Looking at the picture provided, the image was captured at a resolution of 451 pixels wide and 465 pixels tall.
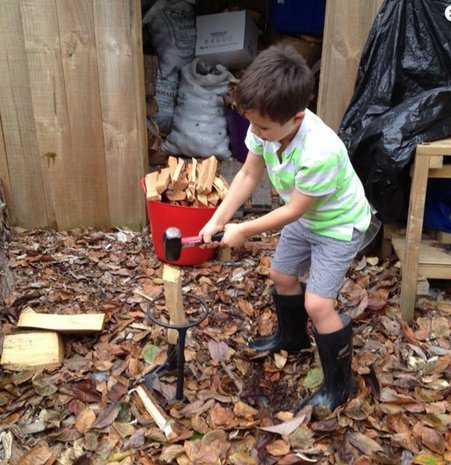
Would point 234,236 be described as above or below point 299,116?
below

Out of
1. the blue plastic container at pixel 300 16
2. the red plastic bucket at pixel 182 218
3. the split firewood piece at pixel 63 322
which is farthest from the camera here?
the blue plastic container at pixel 300 16

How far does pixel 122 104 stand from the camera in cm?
329

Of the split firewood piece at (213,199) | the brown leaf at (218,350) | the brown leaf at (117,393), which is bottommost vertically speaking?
the brown leaf at (117,393)

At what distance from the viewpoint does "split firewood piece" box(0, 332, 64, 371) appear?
2324mm

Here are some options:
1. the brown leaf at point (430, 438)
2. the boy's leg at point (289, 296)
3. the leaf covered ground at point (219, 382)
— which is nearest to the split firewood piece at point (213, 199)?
the leaf covered ground at point (219, 382)

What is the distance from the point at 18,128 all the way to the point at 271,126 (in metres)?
2.13

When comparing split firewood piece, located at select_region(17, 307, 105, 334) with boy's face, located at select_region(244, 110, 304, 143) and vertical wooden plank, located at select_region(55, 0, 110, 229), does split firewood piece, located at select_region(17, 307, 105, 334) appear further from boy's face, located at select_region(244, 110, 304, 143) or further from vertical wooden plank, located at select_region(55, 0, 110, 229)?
boy's face, located at select_region(244, 110, 304, 143)

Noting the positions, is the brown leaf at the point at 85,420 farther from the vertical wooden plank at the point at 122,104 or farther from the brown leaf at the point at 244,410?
the vertical wooden plank at the point at 122,104

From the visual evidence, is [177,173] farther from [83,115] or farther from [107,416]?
[107,416]

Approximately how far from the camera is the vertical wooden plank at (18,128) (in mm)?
3139

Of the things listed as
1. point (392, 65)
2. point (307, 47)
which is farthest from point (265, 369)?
point (307, 47)

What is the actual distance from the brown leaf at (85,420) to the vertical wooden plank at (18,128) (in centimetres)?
172

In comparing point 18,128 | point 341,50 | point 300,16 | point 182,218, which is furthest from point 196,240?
point 300,16

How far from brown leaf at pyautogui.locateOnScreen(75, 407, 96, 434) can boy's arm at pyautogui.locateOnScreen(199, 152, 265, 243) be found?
33.1 inches
